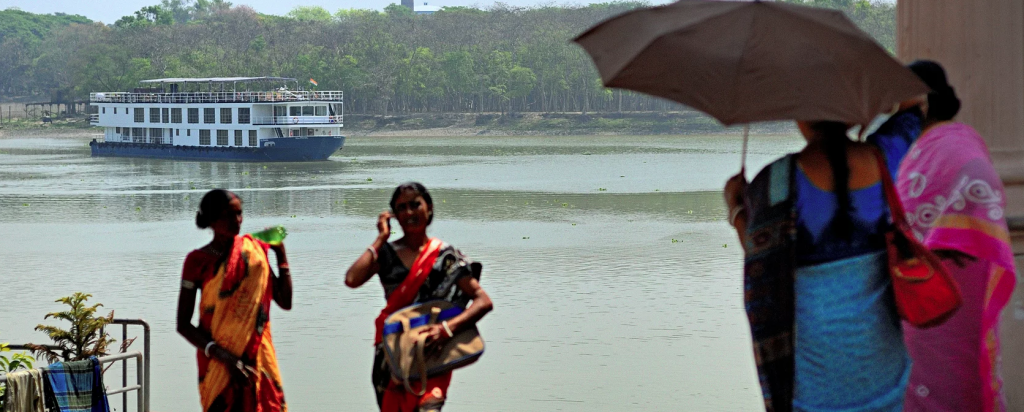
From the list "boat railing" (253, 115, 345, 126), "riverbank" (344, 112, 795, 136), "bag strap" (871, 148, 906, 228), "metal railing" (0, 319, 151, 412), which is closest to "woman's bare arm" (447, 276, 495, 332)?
"bag strap" (871, 148, 906, 228)

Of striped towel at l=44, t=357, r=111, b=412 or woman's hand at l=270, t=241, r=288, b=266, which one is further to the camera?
striped towel at l=44, t=357, r=111, b=412

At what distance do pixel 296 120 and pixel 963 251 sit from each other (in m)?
39.4

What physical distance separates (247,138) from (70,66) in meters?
51.5

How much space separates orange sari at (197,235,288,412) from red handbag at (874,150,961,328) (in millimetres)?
1804

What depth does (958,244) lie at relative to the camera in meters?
3.06

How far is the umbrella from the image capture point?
2570mm

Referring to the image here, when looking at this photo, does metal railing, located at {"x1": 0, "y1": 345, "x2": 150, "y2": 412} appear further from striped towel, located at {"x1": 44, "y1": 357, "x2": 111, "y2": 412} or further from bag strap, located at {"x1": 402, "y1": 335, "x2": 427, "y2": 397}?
bag strap, located at {"x1": 402, "y1": 335, "x2": 427, "y2": 397}

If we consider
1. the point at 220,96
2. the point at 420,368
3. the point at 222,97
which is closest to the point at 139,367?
the point at 420,368

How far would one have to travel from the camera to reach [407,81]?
73.0m

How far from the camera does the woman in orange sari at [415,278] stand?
329 centimetres

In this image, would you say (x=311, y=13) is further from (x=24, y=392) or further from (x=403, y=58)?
(x=24, y=392)

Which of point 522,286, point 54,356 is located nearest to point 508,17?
point 522,286

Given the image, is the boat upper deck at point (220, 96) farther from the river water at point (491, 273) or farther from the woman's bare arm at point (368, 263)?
the woman's bare arm at point (368, 263)

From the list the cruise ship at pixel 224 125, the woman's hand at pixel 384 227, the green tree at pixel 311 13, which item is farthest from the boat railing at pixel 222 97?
the green tree at pixel 311 13
